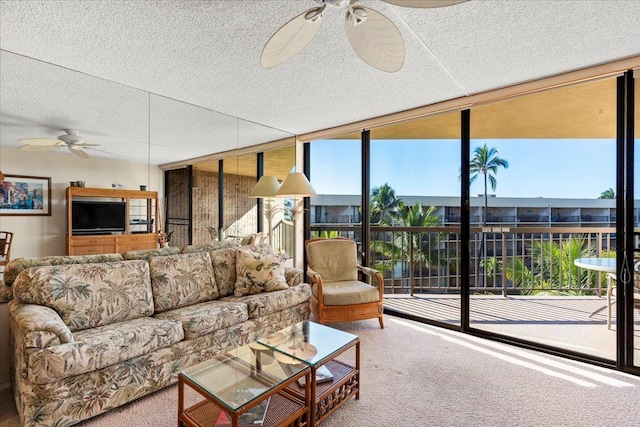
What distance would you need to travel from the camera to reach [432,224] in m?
4.11

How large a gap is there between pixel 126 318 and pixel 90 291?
12.2 inches

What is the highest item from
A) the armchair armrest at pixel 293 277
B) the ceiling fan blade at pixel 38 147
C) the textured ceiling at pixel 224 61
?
the textured ceiling at pixel 224 61

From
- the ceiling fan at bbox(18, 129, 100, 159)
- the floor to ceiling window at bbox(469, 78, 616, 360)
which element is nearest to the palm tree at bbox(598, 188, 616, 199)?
the floor to ceiling window at bbox(469, 78, 616, 360)

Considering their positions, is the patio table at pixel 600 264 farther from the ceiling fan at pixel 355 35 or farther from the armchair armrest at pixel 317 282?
the ceiling fan at pixel 355 35

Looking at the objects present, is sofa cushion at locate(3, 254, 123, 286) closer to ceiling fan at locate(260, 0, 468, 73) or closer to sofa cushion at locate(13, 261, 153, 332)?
sofa cushion at locate(13, 261, 153, 332)

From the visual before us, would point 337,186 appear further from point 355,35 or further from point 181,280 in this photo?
point 355,35

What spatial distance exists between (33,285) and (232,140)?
237 centimetres

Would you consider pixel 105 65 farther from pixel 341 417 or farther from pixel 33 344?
pixel 341 417

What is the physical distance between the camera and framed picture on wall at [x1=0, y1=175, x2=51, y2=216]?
7.31 ft

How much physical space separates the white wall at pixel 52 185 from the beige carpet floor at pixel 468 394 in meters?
0.95

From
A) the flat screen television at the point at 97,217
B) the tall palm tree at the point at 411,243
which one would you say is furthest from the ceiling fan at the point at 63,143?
the tall palm tree at the point at 411,243

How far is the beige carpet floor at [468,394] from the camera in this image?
1.76m

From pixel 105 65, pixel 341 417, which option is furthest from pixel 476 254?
pixel 105 65

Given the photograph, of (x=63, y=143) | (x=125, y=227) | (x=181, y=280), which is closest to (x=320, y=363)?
(x=181, y=280)
